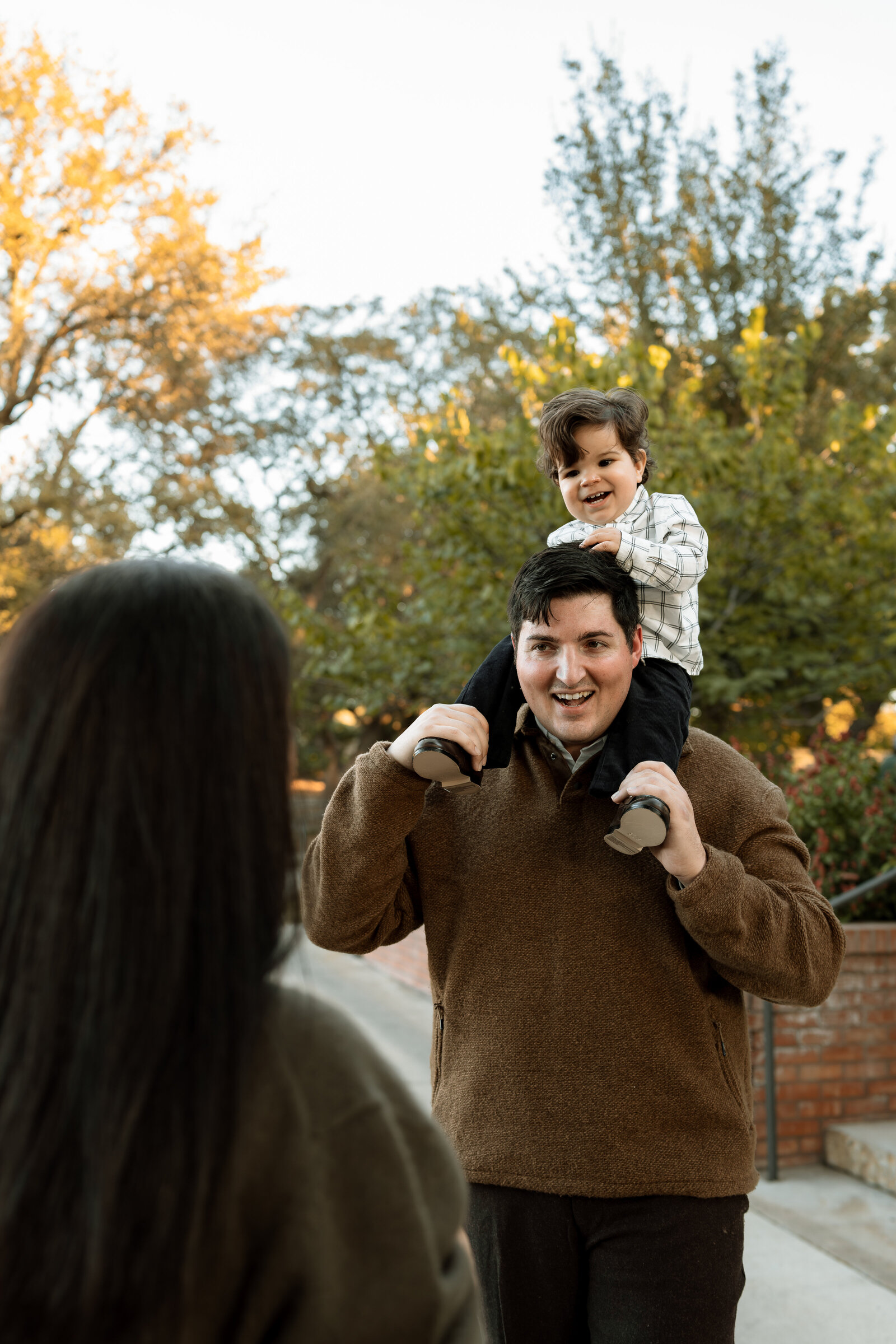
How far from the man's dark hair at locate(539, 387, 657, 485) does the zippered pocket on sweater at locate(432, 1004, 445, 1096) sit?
132cm

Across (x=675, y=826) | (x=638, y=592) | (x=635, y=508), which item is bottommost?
(x=675, y=826)

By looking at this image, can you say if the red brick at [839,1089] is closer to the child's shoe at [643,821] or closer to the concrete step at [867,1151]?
the concrete step at [867,1151]

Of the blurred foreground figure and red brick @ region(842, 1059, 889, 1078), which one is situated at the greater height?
the blurred foreground figure

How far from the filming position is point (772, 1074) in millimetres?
4781

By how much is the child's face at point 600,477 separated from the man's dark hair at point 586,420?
0.05ft

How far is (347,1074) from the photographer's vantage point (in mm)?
962

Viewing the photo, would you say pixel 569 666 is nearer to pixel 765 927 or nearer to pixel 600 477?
pixel 765 927

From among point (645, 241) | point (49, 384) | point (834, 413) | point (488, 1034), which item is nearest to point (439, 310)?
point (49, 384)

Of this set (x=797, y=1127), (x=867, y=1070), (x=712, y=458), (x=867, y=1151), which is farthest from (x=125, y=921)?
(x=712, y=458)

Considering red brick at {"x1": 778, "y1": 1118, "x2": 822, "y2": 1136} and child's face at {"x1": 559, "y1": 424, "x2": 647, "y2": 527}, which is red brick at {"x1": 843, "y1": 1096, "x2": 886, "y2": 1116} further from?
child's face at {"x1": 559, "y1": 424, "x2": 647, "y2": 527}

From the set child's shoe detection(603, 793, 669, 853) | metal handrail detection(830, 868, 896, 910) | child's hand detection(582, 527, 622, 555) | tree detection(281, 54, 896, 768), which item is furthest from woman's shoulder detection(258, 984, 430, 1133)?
tree detection(281, 54, 896, 768)

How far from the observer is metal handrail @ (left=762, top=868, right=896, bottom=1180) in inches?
187

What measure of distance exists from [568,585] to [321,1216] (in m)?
1.37

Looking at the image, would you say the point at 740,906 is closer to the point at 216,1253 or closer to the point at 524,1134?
the point at 524,1134
